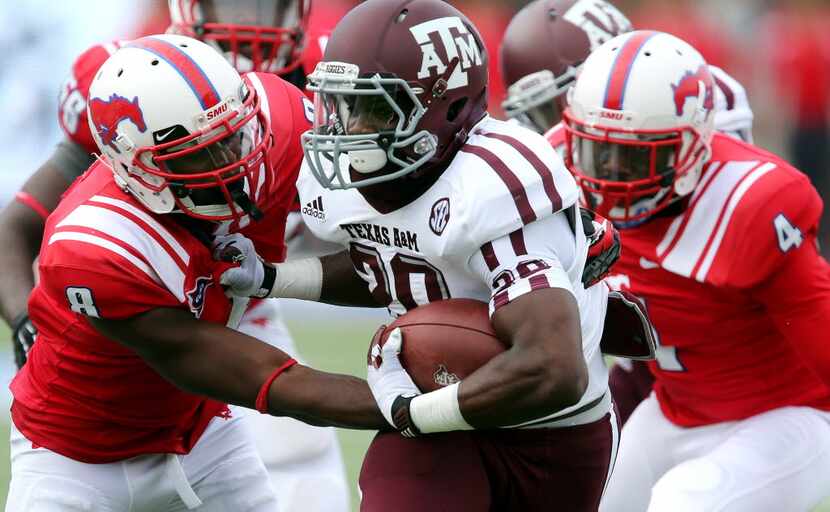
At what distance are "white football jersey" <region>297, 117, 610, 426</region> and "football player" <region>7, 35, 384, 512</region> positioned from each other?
246 mm

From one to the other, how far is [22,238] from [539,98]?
1870 millimetres

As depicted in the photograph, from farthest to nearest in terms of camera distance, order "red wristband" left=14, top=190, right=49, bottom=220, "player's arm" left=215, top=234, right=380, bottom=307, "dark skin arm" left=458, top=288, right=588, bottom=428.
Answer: "red wristband" left=14, top=190, right=49, bottom=220 → "player's arm" left=215, top=234, right=380, bottom=307 → "dark skin arm" left=458, top=288, right=588, bottom=428

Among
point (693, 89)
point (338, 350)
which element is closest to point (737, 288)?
point (693, 89)

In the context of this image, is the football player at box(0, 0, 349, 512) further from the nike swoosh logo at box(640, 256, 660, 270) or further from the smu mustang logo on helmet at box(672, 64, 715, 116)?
the smu mustang logo on helmet at box(672, 64, 715, 116)

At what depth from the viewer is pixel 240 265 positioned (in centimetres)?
334

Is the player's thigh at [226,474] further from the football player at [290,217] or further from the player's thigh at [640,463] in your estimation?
the player's thigh at [640,463]

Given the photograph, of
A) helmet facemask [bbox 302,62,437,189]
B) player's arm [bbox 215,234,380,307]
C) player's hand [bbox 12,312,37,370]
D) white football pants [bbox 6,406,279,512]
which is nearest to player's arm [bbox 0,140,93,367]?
player's hand [bbox 12,312,37,370]

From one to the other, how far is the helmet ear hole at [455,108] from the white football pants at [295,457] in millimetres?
1318

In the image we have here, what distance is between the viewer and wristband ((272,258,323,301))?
348 centimetres

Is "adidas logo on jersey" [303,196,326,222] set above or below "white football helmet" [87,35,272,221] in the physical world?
below

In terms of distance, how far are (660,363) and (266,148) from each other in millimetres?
1431

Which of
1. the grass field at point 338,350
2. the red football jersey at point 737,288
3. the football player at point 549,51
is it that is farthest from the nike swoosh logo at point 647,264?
the grass field at point 338,350

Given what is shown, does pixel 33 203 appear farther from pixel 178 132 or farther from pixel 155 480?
pixel 178 132

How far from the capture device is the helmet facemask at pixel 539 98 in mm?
4906
